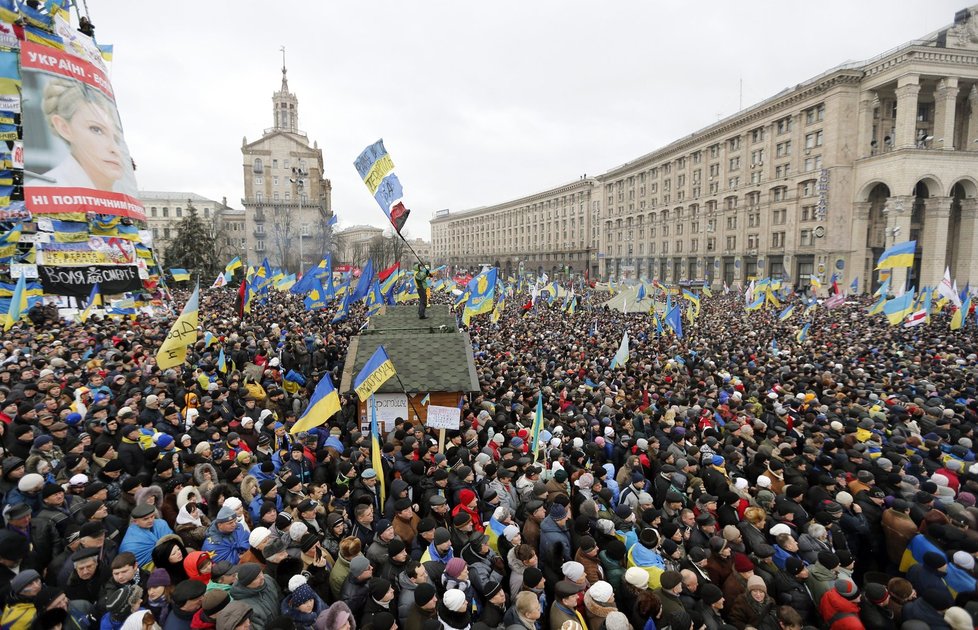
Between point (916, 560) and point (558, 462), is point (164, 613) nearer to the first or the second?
point (558, 462)

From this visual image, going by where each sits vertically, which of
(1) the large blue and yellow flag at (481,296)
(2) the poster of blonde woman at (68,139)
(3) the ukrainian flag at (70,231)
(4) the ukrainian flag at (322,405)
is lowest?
(4) the ukrainian flag at (322,405)

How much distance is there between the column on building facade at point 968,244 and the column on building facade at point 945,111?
6.00m

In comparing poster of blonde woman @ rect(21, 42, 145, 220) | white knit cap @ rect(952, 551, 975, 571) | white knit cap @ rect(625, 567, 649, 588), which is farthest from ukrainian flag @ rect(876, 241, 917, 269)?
poster of blonde woman @ rect(21, 42, 145, 220)

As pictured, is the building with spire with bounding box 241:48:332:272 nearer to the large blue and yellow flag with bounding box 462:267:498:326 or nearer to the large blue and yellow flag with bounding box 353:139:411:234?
the large blue and yellow flag with bounding box 462:267:498:326

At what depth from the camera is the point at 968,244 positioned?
44.8 metres

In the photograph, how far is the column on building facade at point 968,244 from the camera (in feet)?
145

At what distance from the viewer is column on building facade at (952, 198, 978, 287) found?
4416cm

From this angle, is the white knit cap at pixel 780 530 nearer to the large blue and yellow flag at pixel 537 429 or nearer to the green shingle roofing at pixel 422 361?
the large blue and yellow flag at pixel 537 429

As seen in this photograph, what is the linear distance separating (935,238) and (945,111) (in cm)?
1122

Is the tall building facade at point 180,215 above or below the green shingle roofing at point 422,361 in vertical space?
above

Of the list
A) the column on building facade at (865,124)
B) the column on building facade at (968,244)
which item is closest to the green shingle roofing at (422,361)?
the column on building facade at (865,124)

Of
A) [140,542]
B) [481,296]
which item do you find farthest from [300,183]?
[140,542]

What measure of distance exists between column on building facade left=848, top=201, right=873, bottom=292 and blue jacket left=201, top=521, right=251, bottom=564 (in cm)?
5655

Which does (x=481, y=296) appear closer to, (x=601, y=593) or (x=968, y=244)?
(x=601, y=593)
